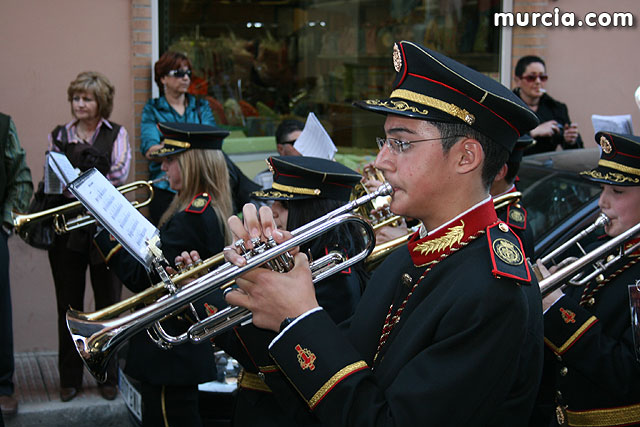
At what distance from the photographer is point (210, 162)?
13.2ft

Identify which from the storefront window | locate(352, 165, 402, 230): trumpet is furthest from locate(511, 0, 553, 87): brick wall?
locate(352, 165, 402, 230): trumpet

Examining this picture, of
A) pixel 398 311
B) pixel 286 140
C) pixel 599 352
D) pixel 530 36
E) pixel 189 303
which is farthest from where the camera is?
pixel 530 36

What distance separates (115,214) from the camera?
7.88ft

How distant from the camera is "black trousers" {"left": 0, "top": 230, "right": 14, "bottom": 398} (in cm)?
423

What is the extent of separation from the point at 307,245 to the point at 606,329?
116 centimetres

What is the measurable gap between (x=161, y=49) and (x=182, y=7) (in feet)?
1.61

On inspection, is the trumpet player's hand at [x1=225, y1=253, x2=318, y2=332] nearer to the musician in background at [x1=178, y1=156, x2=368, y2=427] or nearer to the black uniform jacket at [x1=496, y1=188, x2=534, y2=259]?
the musician in background at [x1=178, y1=156, x2=368, y2=427]

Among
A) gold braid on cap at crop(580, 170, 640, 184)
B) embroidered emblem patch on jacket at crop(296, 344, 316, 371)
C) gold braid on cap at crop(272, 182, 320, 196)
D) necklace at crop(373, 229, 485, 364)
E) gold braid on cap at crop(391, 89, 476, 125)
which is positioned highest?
gold braid on cap at crop(391, 89, 476, 125)

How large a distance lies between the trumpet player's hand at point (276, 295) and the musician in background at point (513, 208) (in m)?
1.78

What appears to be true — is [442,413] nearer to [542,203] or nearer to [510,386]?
[510,386]

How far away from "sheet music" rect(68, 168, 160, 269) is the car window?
2295mm

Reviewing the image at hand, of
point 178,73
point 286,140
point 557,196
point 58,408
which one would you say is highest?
point 178,73

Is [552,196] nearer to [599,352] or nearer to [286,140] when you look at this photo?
[599,352]

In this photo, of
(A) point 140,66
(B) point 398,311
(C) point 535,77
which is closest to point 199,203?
(B) point 398,311
